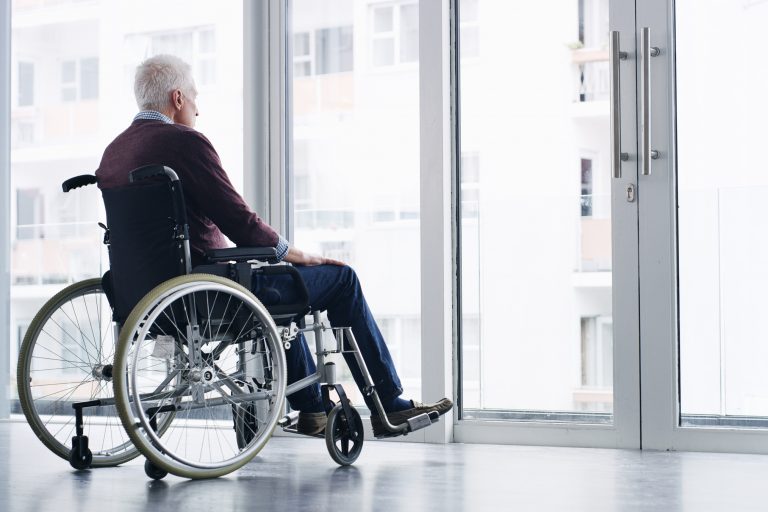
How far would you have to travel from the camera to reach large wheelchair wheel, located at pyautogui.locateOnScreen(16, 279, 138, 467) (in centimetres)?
264

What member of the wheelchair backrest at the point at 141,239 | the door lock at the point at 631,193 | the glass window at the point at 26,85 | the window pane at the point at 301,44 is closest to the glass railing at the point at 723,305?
the door lock at the point at 631,193

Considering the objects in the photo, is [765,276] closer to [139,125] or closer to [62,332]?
[139,125]

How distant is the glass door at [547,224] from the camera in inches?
119

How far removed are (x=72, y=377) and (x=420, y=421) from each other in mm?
1847

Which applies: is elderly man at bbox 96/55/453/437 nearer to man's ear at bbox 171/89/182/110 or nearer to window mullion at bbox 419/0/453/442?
man's ear at bbox 171/89/182/110

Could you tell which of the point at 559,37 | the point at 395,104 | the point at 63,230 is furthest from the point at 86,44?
the point at 559,37

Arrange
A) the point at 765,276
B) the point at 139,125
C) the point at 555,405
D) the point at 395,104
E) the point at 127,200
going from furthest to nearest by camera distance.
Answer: the point at 395,104, the point at 555,405, the point at 765,276, the point at 139,125, the point at 127,200

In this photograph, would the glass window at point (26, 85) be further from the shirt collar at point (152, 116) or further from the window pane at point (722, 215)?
the window pane at point (722, 215)

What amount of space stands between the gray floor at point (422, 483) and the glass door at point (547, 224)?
204 mm

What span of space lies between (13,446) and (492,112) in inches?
72.0

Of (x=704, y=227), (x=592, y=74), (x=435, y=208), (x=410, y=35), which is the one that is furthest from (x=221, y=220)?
(x=704, y=227)

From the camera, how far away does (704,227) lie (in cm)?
296

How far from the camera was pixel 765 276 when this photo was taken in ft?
9.51

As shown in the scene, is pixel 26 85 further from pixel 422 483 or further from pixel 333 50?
pixel 422 483
